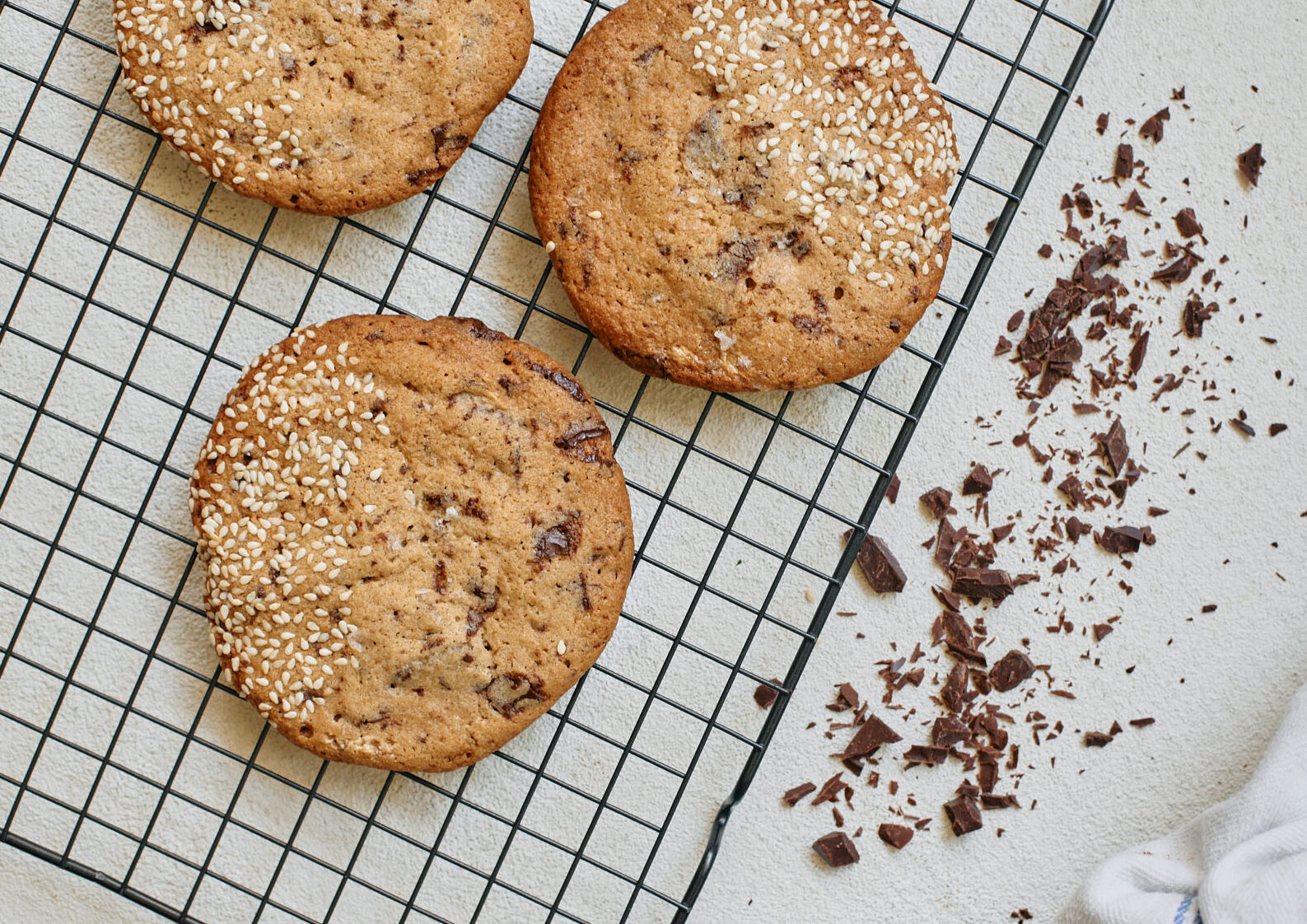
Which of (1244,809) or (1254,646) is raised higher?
(1254,646)

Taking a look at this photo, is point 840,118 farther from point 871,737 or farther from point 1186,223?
point 871,737

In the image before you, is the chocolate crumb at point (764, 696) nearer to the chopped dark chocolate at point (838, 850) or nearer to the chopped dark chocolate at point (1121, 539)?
the chopped dark chocolate at point (838, 850)

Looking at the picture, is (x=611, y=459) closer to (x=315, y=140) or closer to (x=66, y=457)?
(x=315, y=140)

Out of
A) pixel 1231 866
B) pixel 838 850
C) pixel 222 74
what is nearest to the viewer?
pixel 222 74

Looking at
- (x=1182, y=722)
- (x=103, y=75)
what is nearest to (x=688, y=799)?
(x=1182, y=722)

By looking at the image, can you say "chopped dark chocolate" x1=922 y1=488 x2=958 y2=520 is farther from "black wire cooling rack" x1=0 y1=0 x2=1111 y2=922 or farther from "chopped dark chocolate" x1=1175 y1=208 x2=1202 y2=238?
"chopped dark chocolate" x1=1175 y1=208 x2=1202 y2=238

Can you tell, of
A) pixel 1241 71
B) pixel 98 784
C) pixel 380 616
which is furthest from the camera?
pixel 1241 71

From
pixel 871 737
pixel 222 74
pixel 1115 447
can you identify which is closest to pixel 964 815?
pixel 871 737
